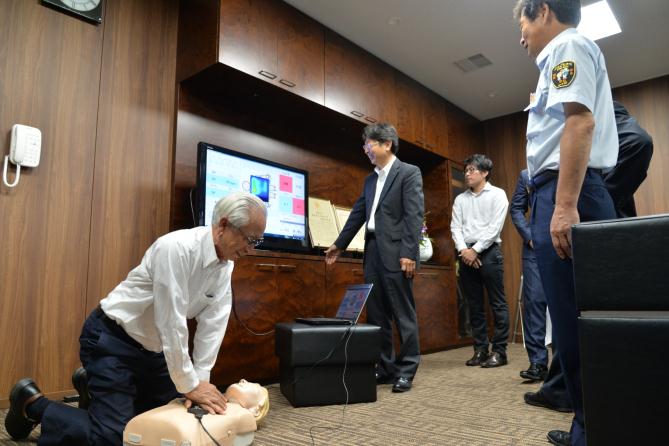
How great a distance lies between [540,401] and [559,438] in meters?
0.57

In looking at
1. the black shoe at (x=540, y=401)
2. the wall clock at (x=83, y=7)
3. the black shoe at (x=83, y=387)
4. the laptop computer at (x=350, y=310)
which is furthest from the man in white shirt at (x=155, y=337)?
the wall clock at (x=83, y=7)

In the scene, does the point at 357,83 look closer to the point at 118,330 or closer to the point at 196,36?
the point at 196,36

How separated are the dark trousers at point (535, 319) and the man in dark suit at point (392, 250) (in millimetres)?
686

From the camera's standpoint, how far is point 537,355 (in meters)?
2.56

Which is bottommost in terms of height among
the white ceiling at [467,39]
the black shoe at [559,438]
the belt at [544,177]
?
the black shoe at [559,438]

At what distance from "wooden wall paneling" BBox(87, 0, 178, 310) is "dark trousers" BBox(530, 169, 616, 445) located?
198cm

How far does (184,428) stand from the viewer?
1.19 m

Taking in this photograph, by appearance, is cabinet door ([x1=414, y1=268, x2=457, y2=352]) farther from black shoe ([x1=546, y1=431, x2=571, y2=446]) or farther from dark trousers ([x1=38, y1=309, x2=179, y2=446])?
dark trousers ([x1=38, y1=309, x2=179, y2=446])

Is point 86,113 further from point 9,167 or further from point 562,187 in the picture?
point 562,187

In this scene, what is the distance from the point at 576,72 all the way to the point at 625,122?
685mm

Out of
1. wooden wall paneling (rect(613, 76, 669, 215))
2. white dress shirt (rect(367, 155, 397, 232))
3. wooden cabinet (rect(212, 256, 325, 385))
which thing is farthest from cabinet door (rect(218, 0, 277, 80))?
wooden wall paneling (rect(613, 76, 669, 215))

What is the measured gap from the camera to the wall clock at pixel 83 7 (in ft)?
7.43

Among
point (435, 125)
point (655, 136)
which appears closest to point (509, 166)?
point (435, 125)

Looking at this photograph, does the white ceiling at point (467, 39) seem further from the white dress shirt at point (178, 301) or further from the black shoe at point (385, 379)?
the black shoe at point (385, 379)
